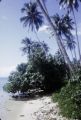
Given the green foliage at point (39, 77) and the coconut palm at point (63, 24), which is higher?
the coconut palm at point (63, 24)

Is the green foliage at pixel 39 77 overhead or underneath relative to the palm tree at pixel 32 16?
underneath

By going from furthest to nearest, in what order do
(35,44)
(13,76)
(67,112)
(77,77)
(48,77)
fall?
1. (35,44)
2. (13,76)
3. (48,77)
4. (77,77)
5. (67,112)

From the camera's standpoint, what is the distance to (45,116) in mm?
16859

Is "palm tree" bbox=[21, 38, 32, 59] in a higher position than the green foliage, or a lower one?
higher

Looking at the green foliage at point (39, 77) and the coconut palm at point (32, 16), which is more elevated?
the coconut palm at point (32, 16)

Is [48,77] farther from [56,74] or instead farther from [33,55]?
[33,55]

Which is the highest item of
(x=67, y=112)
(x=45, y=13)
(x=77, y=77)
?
(x=45, y=13)

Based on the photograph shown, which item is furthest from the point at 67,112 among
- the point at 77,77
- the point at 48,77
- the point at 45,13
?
the point at 48,77

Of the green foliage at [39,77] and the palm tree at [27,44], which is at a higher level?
the palm tree at [27,44]

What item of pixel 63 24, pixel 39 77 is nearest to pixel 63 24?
pixel 63 24

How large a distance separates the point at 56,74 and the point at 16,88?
5.10m

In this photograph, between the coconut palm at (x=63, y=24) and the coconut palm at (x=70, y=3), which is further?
the coconut palm at (x=63, y=24)

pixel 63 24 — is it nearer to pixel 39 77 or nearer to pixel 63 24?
pixel 63 24

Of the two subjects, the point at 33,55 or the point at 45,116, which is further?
the point at 33,55
